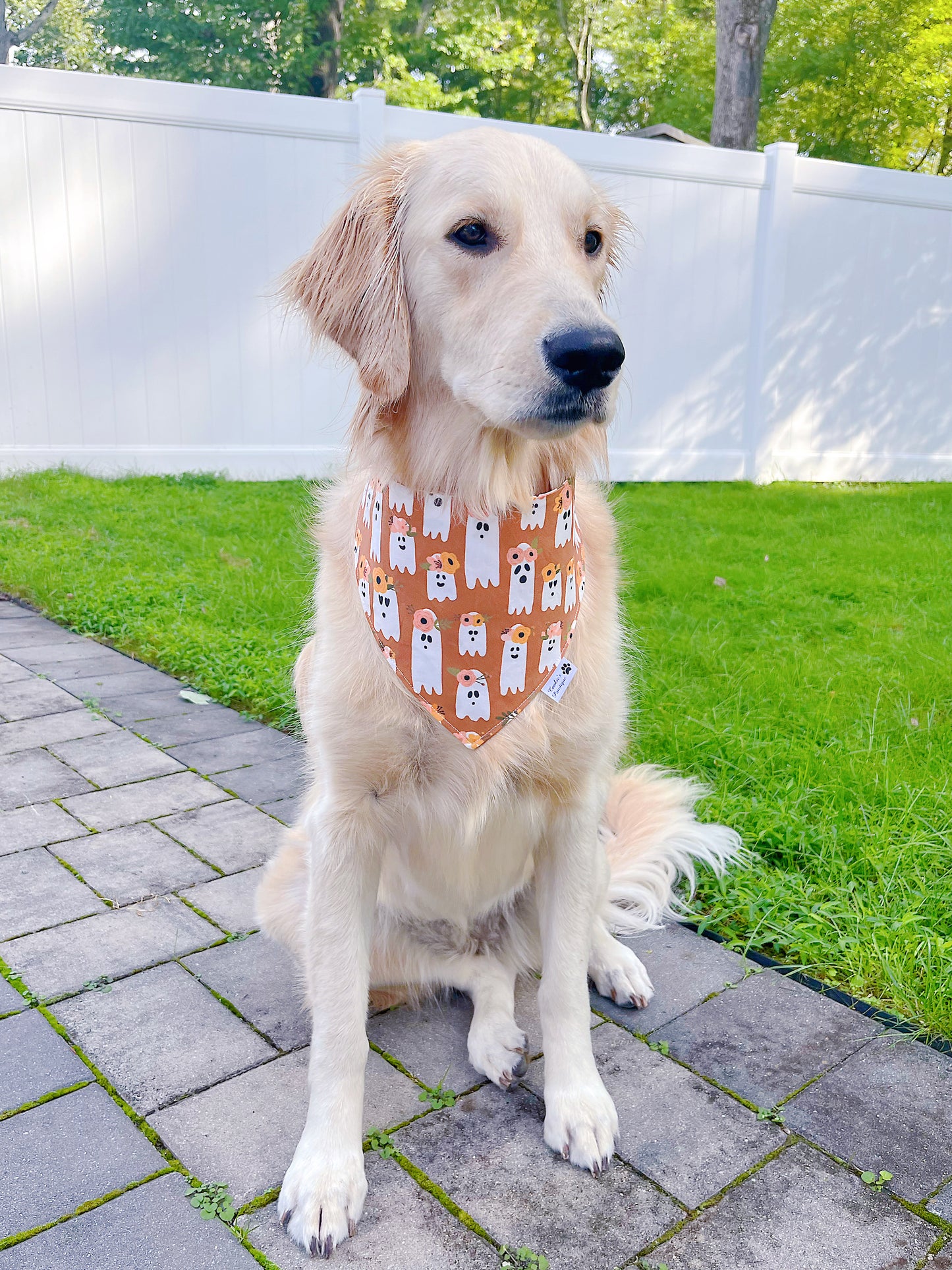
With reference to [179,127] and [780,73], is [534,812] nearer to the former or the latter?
[179,127]

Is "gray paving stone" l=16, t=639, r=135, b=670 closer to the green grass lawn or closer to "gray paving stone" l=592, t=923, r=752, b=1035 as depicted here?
the green grass lawn

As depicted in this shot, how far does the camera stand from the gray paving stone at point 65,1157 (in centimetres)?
158

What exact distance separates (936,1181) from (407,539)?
A: 1.43m

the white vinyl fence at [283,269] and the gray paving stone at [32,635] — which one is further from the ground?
the white vinyl fence at [283,269]

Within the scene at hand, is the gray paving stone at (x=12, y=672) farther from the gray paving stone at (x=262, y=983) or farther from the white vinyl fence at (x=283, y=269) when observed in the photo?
the white vinyl fence at (x=283, y=269)

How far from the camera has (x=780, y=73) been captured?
20.8 m

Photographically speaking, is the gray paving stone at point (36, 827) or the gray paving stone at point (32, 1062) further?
the gray paving stone at point (36, 827)

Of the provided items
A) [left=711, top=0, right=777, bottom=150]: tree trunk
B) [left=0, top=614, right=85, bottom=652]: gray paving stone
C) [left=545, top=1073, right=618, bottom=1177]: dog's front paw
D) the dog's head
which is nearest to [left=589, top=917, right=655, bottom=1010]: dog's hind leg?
[left=545, top=1073, right=618, bottom=1177]: dog's front paw

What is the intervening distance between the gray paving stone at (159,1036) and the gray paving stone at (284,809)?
757mm

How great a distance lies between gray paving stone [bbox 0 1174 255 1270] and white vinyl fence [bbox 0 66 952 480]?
527 centimetres

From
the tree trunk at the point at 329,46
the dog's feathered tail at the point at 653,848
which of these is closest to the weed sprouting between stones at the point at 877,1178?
the dog's feathered tail at the point at 653,848

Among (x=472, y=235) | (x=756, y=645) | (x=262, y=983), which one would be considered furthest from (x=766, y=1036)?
(x=756, y=645)

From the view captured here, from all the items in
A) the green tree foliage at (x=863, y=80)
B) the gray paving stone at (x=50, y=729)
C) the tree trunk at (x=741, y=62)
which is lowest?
Result: the gray paving stone at (x=50, y=729)

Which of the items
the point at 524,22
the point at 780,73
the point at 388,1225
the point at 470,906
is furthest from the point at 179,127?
the point at 524,22
